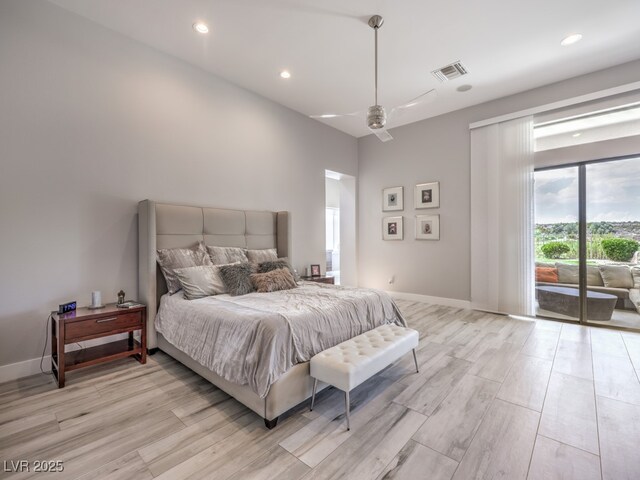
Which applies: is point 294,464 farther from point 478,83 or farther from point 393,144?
point 393,144

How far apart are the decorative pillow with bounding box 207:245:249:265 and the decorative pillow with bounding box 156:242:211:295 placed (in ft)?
0.47

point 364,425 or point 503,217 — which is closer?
point 364,425

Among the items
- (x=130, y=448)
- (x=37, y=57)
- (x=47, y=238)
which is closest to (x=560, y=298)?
(x=130, y=448)

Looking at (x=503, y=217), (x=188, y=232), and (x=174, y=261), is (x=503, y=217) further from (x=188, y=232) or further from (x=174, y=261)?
(x=174, y=261)

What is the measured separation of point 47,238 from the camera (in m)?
2.60

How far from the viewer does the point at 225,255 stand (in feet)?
11.3

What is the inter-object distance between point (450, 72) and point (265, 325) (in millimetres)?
3819

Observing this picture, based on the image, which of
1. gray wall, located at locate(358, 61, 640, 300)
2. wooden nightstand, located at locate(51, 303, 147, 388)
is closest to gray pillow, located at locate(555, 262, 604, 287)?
gray wall, located at locate(358, 61, 640, 300)

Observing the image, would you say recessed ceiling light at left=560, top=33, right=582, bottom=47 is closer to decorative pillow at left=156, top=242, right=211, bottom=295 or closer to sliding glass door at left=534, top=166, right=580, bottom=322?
sliding glass door at left=534, top=166, right=580, bottom=322

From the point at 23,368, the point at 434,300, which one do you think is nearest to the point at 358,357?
the point at 23,368

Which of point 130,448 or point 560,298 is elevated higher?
point 560,298

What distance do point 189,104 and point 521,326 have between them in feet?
16.9

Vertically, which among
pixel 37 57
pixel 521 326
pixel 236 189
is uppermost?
pixel 37 57

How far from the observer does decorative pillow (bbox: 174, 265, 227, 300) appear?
2811 millimetres
